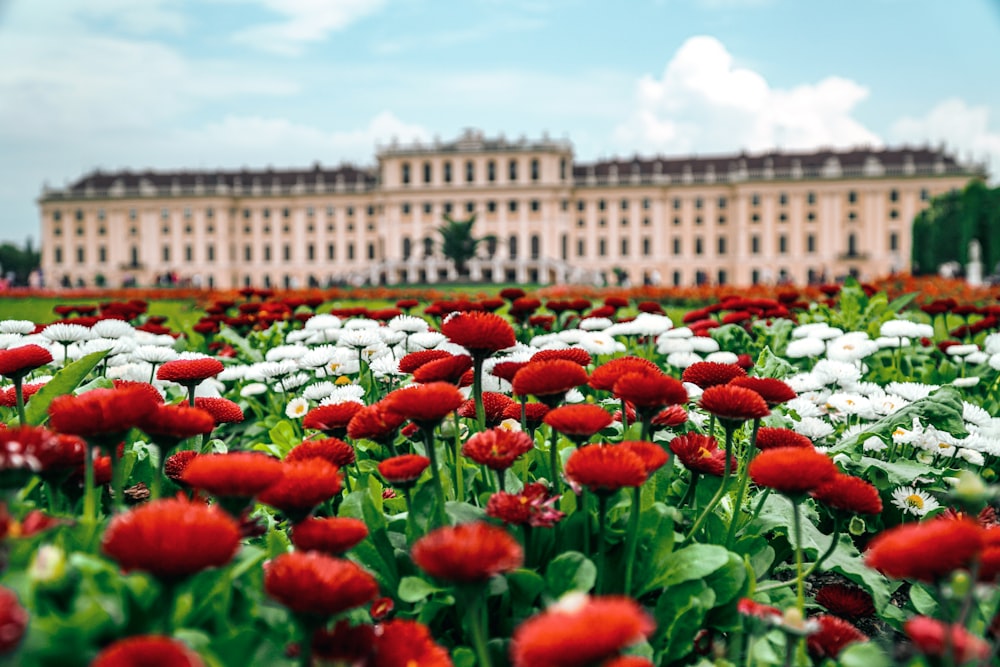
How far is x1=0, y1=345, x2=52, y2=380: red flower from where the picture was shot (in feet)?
6.17

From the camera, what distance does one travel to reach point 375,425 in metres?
1.62

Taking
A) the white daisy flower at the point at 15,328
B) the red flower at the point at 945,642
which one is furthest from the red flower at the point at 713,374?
the white daisy flower at the point at 15,328

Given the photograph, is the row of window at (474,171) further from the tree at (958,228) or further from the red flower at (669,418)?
the red flower at (669,418)

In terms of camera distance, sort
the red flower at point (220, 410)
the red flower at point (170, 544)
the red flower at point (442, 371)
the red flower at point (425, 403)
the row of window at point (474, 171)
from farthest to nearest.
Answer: the row of window at point (474, 171), the red flower at point (220, 410), the red flower at point (442, 371), the red flower at point (425, 403), the red flower at point (170, 544)

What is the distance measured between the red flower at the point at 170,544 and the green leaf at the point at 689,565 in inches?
37.6

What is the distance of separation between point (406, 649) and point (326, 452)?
0.63 meters

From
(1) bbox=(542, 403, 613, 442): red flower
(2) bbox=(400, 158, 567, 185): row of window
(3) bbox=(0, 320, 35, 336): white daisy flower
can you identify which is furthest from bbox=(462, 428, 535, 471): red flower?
(2) bbox=(400, 158, 567, 185): row of window

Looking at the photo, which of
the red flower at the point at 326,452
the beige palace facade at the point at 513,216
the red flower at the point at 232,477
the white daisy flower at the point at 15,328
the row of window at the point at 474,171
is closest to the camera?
the red flower at the point at 232,477

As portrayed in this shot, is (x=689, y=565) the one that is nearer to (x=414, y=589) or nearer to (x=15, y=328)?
(x=414, y=589)

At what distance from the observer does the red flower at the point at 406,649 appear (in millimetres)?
1045

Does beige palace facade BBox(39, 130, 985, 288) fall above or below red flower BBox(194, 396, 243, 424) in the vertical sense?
above

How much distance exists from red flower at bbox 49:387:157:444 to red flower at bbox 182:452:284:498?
15 centimetres

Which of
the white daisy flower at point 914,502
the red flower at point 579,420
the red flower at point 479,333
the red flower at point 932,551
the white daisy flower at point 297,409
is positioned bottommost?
the white daisy flower at point 914,502

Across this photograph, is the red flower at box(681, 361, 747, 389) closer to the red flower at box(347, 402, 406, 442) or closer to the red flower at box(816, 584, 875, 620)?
the red flower at box(816, 584, 875, 620)
